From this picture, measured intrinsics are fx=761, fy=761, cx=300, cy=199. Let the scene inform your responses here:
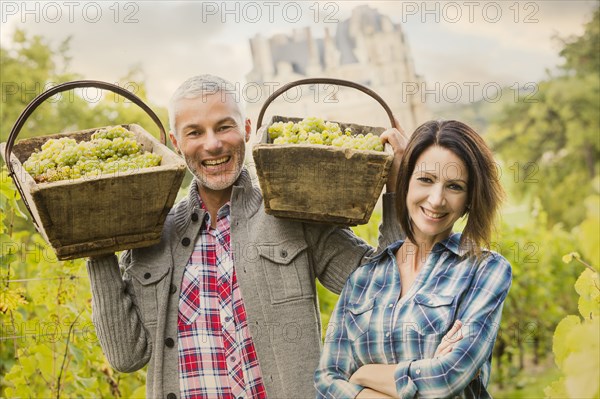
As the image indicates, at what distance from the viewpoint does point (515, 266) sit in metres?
6.74

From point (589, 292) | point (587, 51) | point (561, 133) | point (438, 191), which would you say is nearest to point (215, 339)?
point (438, 191)

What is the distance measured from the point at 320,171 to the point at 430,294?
0.48 metres

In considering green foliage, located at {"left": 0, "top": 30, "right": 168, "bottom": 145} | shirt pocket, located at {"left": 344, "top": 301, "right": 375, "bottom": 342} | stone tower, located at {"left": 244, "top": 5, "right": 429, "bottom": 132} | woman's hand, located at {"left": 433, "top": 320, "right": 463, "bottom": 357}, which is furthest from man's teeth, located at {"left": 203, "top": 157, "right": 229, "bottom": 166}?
stone tower, located at {"left": 244, "top": 5, "right": 429, "bottom": 132}

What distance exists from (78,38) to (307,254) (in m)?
21.8

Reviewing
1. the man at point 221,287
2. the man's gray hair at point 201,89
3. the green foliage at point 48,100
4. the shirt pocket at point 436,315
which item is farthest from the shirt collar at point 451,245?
the green foliage at point 48,100

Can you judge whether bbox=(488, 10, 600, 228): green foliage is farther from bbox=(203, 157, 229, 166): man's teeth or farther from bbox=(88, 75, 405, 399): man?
bbox=(203, 157, 229, 166): man's teeth

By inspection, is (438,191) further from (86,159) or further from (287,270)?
(86,159)

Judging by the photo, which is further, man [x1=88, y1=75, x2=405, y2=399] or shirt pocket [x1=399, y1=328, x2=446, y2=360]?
man [x1=88, y1=75, x2=405, y2=399]

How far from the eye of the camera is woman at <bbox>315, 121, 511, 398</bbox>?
196cm

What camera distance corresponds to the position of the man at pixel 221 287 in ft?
7.91

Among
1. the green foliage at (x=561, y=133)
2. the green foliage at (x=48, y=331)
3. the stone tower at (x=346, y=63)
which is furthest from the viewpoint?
the stone tower at (x=346, y=63)

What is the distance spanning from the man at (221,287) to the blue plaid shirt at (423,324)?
240 millimetres

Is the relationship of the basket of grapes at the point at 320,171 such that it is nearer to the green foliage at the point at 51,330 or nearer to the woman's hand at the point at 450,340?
the woman's hand at the point at 450,340

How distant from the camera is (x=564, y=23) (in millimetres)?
22391
